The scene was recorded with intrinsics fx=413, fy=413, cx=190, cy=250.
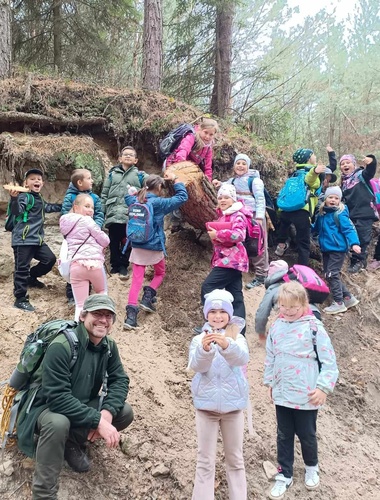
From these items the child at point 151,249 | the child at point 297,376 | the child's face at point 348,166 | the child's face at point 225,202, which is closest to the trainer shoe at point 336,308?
the child's face at point 348,166

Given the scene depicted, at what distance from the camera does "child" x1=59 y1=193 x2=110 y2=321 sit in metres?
5.06

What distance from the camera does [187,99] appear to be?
12.0m

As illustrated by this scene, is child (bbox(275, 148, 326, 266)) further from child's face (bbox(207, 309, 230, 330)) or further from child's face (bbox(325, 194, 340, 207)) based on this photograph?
child's face (bbox(207, 309, 230, 330))

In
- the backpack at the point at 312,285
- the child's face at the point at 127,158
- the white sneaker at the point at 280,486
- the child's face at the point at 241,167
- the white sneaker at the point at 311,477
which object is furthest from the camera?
the child's face at the point at 241,167

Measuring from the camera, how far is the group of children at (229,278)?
343 cm

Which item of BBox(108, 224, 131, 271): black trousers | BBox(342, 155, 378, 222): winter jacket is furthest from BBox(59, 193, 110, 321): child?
BBox(342, 155, 378, 222): winter jacket

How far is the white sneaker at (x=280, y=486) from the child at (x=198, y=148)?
4368 mm

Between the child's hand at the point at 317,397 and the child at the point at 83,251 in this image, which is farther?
the child at the point at 83,251

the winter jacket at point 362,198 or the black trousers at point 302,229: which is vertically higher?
the winter jacket at point 362,198

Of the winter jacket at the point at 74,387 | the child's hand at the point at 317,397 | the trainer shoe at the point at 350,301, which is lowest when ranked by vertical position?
the trainer shoe at the point at 350,301

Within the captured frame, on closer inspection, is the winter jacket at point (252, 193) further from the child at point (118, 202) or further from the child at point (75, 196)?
the child at point (75, 196)

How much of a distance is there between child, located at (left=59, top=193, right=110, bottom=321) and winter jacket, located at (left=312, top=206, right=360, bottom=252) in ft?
13.2

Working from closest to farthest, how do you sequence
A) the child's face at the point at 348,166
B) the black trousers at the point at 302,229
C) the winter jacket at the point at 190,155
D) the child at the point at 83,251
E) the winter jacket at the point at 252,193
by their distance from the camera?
the child at the point at 83,251 → the winter jacket at the point at 190,155 → the winter jacket at the point at 252,193 → the black trousers at the point at 302,229 → the child's face at the point at 348,166

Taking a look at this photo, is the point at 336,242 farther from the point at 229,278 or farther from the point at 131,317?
the point at 131,317
